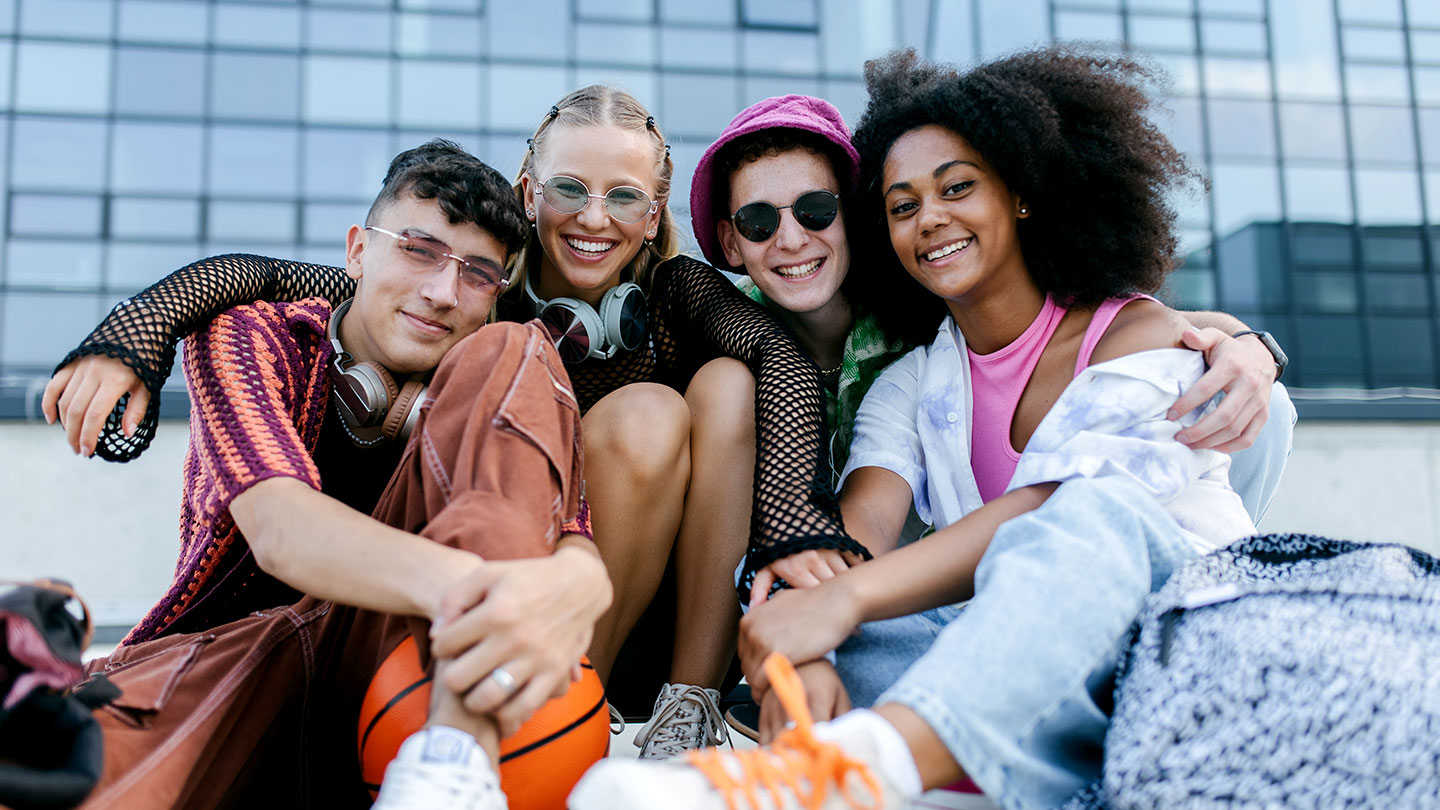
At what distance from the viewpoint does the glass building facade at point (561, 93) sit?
1614 cm

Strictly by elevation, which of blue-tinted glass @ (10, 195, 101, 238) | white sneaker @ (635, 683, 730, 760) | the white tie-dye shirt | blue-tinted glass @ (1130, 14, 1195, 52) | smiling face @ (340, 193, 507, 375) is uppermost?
blue-tinted glass @ (1130, 14, 1195, 52)

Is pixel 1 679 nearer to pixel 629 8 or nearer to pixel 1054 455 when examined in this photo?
pixel 1054 455

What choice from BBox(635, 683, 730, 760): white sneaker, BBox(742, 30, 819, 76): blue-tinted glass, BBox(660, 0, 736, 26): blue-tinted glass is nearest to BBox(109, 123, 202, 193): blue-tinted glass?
BBox(660, 0, 736, 26): blue-tinted glass

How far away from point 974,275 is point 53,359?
18096 mm

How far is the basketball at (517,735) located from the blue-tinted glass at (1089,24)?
62.5ft

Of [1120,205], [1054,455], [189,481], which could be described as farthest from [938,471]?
[189,481]

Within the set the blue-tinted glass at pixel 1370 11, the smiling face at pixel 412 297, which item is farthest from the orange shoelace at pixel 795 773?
the blue-tinted glass at pixel 1370 11

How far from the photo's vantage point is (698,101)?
1783 centimetres

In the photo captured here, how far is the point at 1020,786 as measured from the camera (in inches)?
48.8

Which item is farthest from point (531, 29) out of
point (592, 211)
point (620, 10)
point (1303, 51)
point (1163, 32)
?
point (592, 211)

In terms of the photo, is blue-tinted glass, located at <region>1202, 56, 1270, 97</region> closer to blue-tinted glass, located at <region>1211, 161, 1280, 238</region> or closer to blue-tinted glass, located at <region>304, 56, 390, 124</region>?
blue-tinted glass, located at <region>1211, 161, 1280, 238</region>

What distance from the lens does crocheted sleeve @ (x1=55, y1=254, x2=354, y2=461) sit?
69.2 inches

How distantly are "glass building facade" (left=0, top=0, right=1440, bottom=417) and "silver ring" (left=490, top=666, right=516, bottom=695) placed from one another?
48.6 ft

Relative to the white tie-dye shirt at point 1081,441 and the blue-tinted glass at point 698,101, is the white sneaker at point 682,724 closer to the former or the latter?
the white tie-dye shirt at point 1081,441
